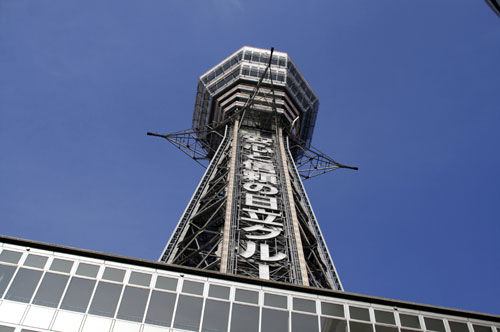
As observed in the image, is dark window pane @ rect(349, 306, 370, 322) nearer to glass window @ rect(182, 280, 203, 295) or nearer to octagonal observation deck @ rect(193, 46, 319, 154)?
glass window @ rect(182, 280, 203, 295)

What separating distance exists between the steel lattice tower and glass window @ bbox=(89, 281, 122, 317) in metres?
12.7

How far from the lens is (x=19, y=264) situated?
2009 centimetres

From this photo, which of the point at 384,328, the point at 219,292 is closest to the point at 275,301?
the point at 219,292

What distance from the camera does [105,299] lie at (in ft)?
63.4

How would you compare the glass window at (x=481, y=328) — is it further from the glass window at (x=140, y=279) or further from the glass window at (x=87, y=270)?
the glass window at (x=87, y=270)

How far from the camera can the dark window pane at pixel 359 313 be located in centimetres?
2039

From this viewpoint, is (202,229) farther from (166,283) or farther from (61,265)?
(61,265)

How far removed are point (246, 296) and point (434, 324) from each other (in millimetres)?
7408

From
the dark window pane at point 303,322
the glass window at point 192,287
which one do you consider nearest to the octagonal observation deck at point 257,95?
the glass window at point 192,287

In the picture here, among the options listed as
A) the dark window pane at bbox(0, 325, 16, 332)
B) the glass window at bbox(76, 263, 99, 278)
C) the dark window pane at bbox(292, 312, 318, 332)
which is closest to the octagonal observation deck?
the glass window at bbox(76, 263, 99, 278)

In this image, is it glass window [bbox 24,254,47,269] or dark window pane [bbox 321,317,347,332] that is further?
glass window [bbox 24,254,47,269]

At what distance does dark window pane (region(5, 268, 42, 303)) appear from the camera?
1886cm

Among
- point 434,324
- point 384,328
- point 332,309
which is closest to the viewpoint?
point 384,328

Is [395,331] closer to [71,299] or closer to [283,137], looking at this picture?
[71,299]
